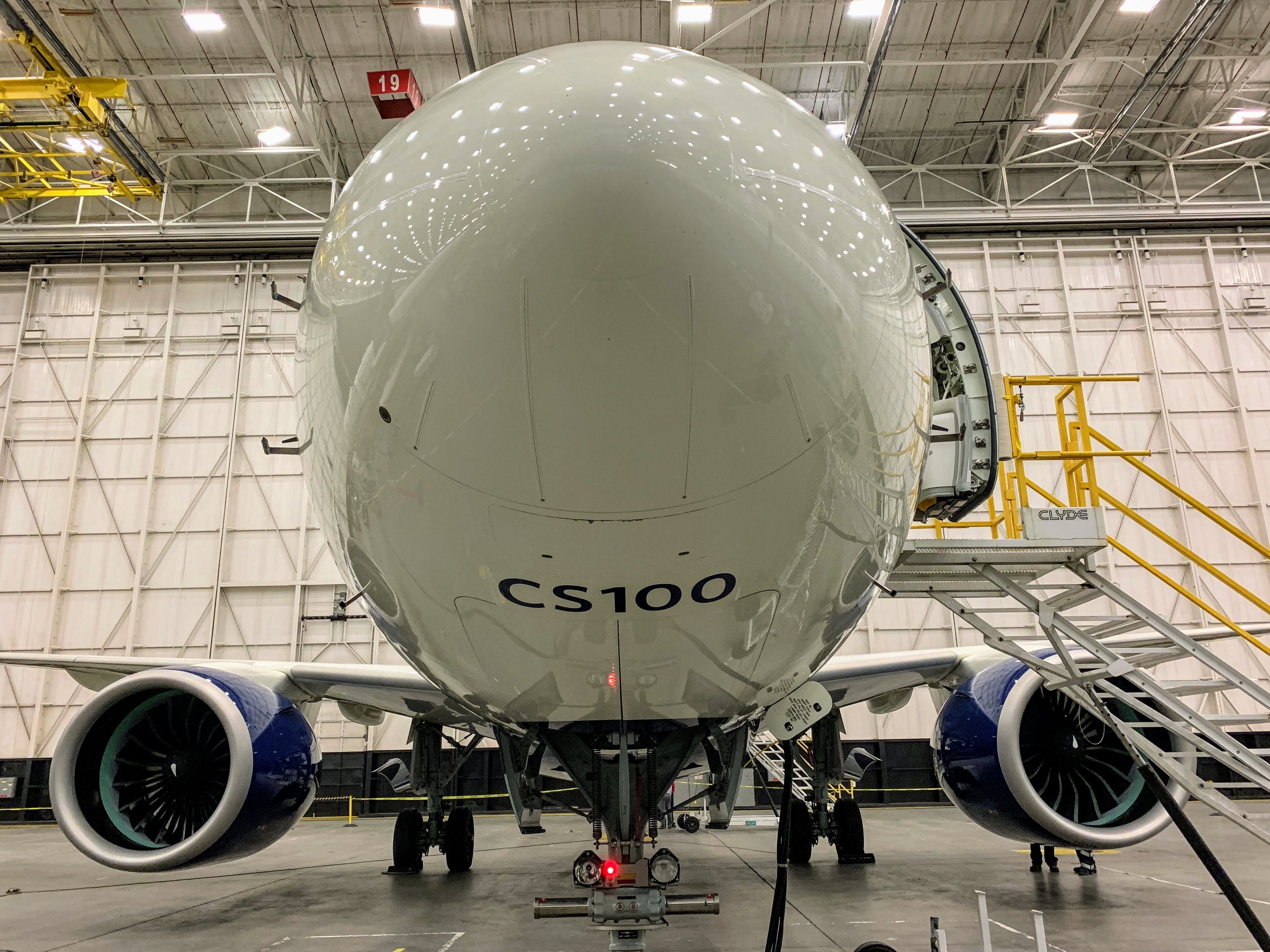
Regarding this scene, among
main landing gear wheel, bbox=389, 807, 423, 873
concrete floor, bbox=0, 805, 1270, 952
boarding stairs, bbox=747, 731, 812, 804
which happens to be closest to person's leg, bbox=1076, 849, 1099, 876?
concrete floor, bbox=0, 805, 1270, 952

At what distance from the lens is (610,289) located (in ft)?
6.16

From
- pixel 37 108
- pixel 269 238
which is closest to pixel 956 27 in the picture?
pixel 269 238

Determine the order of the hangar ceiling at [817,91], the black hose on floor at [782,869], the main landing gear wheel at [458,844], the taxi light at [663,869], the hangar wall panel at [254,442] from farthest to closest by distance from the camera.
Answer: the hangar wall panel at [254,442] → the hangar ceiling at [817,91] → the main landing gear wheel at [458,844] → the taxi light at [663,869] → the black hose on floor at [782,869]

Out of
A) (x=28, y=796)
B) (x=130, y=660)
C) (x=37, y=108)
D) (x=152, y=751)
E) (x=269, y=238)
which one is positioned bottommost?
(x=28, y=796)

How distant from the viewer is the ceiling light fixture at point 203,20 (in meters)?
13.7

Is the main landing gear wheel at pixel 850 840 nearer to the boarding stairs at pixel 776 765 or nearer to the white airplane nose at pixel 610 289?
the boarding stairs at pixel 776 765

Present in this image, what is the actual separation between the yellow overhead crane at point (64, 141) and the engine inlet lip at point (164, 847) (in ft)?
45.7

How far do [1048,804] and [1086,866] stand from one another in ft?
10.6

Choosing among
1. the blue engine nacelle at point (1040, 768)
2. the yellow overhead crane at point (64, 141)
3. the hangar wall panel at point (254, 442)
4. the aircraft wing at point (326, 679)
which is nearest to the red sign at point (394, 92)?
the yellow overhead crane at point (64, 141)

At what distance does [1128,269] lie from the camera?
66.0 ft

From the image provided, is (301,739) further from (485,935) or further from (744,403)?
(744,403)

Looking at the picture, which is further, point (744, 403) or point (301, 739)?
point (301, 739)

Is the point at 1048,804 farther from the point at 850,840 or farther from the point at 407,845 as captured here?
the point at 407,845

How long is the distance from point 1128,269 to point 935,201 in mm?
4703
